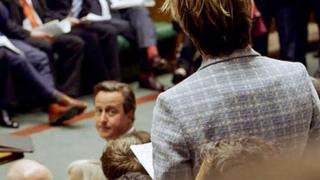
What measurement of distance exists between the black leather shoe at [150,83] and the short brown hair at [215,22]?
3590mm

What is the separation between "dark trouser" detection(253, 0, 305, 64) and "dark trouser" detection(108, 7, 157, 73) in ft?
2.55

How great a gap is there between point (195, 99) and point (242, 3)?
8.2 inches

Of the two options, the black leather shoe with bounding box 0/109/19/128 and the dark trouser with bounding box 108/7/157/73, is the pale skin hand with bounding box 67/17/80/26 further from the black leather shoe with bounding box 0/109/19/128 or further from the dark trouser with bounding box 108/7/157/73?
the black leather shoe with bounding box 0/109/19/128

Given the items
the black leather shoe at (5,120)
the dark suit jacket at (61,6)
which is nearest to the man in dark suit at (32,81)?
the black leather shoe at (5,120)

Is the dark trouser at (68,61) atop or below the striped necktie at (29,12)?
below

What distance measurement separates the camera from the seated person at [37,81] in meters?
4.31

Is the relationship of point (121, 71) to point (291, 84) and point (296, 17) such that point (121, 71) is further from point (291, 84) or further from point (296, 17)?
point (291, 84)

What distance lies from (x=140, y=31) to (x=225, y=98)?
3719 millimetres

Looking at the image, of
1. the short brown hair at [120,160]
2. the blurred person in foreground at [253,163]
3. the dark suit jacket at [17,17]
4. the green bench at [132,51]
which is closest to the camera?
the blurred person in foreground at [253,163]

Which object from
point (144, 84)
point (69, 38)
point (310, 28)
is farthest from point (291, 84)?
point (310, 28)

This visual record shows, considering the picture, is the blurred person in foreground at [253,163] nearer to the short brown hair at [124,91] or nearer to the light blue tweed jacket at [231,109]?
the light blue tweed jacket at [231,109]

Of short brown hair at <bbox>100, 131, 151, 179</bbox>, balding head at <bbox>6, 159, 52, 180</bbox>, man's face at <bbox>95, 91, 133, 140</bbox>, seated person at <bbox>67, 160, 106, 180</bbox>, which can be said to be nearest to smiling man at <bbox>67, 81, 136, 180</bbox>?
man's face at <bbox>95, 91, 133, 140</bbox>

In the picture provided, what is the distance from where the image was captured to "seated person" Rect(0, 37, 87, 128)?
431 cm

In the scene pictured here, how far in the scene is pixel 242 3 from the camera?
139 centimetres
